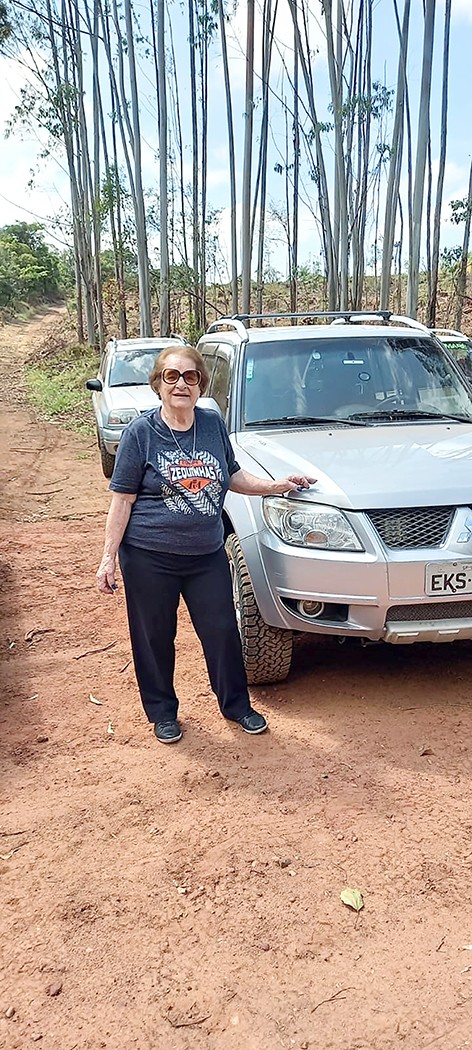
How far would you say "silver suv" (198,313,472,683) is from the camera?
11.2 feet

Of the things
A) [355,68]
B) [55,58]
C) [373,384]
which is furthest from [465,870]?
[55,58]

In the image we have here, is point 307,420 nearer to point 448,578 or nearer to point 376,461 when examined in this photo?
point 376,461

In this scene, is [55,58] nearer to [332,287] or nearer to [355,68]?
[355,68]

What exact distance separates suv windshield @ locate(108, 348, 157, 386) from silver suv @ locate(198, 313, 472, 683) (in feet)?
23.1

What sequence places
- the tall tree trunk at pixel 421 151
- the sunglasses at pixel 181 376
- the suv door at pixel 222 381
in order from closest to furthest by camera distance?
the sunglasses at pixel 181 376
the suv door at pixel 222 381
the tall tree trunk at pixel 421 151

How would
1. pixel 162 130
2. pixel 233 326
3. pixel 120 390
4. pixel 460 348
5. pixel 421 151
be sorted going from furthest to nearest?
pixel 162 130 < pixel 421 151 < pixel 120 390 < pixel 460 348 < pixel 233 326

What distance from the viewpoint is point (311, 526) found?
3514 mm

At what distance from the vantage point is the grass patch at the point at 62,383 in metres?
16.8

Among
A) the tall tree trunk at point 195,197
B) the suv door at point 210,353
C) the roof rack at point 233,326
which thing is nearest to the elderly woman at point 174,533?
the roof rack at point 233,326

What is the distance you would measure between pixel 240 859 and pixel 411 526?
1552 mm

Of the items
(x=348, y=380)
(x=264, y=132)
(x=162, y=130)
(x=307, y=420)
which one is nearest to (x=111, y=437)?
(x=348, y=380)

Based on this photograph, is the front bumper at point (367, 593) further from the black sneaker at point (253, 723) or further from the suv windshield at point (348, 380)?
the suv windshield at point (348, 380)

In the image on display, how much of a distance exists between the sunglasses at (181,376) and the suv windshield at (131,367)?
8.35 metres

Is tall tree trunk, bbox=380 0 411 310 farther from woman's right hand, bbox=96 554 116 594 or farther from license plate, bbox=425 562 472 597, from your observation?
woman's right hand, bbox=96 554 116 594
